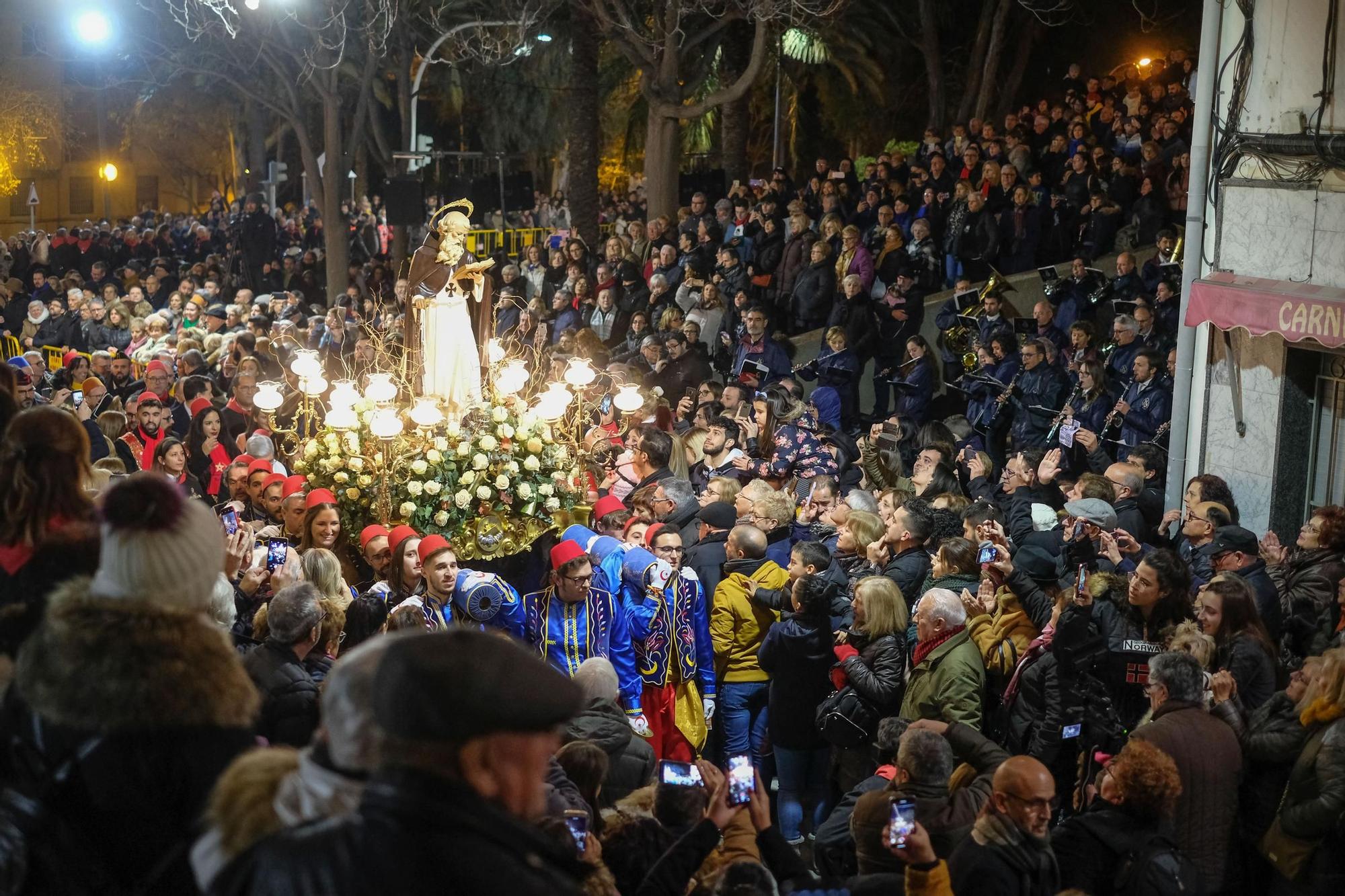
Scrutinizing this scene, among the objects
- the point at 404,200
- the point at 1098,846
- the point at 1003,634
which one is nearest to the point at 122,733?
the point at 1098,846

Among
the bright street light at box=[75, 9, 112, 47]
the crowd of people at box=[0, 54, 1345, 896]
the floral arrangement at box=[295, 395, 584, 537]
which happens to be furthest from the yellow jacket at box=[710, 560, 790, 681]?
the bright street light at box=[75, 9, 112, 47]

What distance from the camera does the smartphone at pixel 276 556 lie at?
8336 mm

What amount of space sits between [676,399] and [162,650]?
506 inches

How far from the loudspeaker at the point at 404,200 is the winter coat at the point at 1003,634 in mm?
17086

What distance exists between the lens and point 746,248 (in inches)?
790

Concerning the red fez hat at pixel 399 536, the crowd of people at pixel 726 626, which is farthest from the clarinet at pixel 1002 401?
the red fez hat at pixel 399 536

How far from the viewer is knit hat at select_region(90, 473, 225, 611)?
10.3 feet

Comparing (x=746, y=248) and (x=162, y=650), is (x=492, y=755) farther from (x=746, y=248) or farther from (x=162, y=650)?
(x=746, y=248)

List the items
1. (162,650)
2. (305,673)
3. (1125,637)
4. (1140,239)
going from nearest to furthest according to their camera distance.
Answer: (162,650)
(305,673)
(1125,637)
(1140,239)

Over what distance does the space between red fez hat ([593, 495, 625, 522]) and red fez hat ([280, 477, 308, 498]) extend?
195cm

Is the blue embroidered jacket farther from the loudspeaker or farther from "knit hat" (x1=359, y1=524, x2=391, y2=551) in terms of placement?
the loudspeaker

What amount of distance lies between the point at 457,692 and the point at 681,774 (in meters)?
2.47

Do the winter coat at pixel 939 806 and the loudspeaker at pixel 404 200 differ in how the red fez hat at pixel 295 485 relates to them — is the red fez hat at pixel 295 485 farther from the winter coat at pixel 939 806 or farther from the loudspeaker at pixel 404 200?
the loudspeaker at pixel 404 200

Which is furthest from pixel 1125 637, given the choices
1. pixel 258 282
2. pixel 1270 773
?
pixel 258 282
